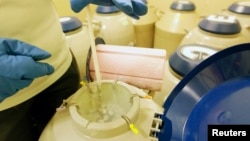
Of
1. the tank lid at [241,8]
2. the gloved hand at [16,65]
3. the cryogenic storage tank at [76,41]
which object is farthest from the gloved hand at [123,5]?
the tank lid at [241,8]

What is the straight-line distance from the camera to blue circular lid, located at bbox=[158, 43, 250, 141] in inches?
15.7

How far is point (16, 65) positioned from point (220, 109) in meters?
0.31

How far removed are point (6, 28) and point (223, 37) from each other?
2.61 ft

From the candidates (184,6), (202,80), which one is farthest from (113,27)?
(202,80)

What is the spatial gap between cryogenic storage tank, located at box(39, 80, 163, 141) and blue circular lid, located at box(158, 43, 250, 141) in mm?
31

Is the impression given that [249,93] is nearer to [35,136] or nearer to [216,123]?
[216,123]

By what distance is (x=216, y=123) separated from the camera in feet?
1.13

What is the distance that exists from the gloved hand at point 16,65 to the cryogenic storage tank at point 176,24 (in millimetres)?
927

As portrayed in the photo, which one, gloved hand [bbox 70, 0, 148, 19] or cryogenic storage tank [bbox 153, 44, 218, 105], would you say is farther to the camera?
cryogenic storage tank [bbox 153, 44, 218, 105]

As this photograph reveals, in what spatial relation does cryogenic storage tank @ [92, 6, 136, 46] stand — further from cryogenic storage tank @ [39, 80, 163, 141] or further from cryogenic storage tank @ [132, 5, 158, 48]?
cryogenic storage tank @ [39, 80, 163, 141]

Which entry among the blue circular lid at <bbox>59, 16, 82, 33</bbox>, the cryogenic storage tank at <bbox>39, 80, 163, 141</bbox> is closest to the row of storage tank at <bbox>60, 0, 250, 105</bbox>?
the blue circular lid at <bbox>59, 16, 82, 33</bbox>

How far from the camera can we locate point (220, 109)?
1.16 ft

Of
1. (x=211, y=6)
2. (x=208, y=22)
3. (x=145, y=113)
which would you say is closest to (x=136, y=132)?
(x=145, y=113)

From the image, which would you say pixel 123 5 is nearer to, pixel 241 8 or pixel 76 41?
pixel 76 41
